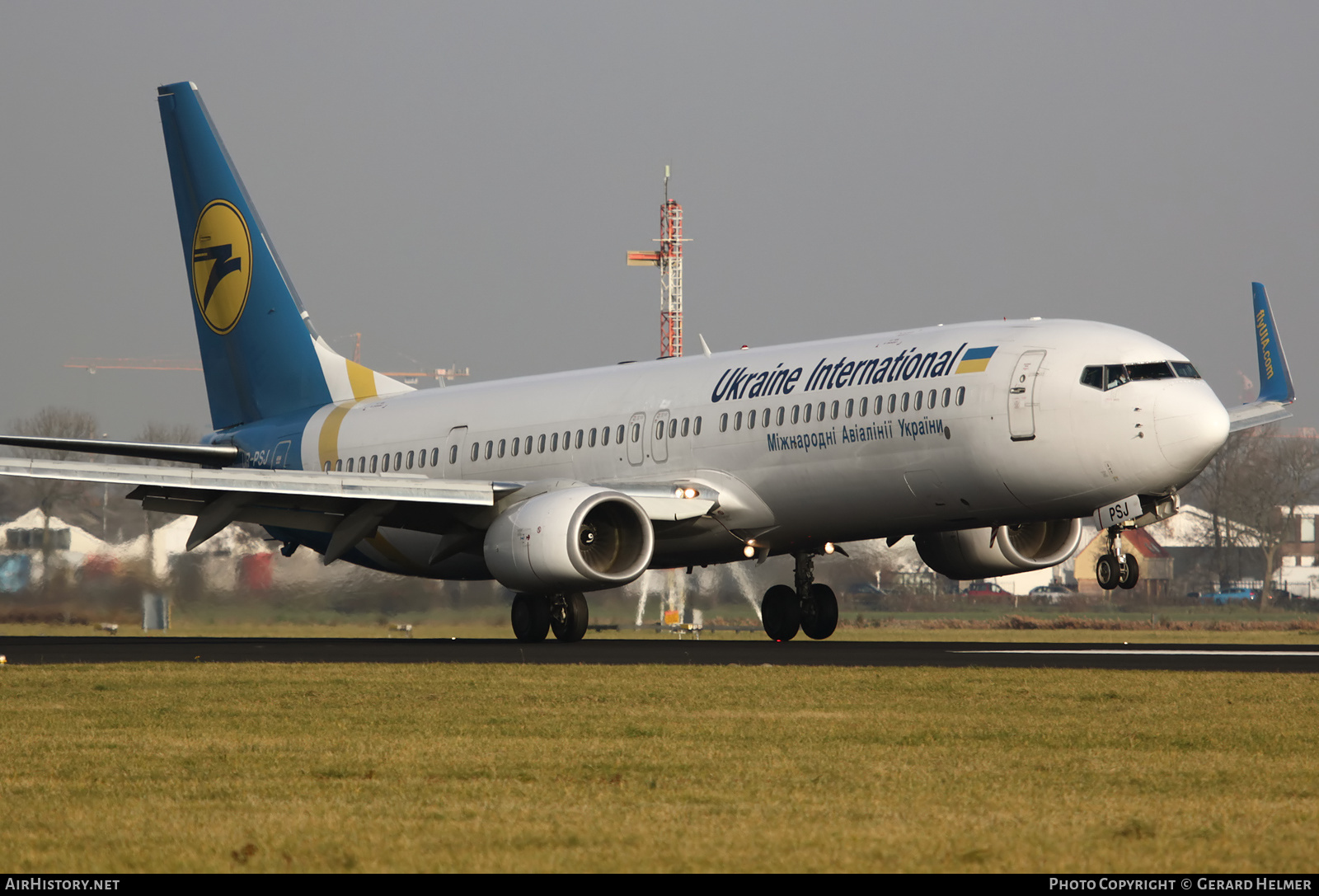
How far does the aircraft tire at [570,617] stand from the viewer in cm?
2592

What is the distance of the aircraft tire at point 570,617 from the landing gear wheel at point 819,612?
4.05m

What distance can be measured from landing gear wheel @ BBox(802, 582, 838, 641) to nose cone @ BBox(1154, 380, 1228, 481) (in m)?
8.05

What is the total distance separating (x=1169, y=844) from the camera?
714 cm

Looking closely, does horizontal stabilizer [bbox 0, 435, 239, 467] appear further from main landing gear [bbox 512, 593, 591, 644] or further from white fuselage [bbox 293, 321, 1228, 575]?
main landing gear [bbox 512, 593, 591, 644]

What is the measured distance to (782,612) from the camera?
92.3ft

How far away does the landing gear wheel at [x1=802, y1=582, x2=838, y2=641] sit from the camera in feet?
92.1

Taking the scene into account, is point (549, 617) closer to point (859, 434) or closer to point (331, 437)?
point (859, 434)

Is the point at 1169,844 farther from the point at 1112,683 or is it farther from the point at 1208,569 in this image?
the point at 1208,569

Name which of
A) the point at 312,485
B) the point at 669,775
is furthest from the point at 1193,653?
the point at 669,775

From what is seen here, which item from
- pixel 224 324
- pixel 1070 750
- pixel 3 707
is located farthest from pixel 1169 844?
pixel 224 324

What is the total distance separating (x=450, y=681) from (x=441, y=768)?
21.5 feet

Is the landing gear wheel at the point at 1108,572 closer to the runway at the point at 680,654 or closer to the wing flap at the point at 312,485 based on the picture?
the runway at the point at 680,654

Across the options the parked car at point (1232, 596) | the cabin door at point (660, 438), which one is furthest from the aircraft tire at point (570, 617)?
the parked car at point (1232, 596)

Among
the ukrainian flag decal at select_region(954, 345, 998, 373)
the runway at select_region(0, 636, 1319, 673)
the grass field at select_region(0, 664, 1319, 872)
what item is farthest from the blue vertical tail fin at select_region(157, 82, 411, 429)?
the grass field at select_region(0, 664, 1319, 872)
